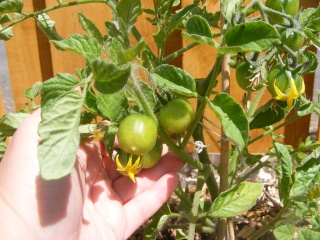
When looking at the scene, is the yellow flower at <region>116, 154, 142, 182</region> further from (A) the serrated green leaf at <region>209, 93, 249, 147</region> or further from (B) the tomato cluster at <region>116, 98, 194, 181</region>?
(A) the serrated green leaf at <region>209, 93, 249, 147</region>

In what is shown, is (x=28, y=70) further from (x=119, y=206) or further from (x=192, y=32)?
(x=192, y=32)

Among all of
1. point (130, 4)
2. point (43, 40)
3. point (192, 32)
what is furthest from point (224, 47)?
point (43, 40)

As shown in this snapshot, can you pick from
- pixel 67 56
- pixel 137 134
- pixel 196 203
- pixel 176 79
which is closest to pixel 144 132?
pixel 137 134

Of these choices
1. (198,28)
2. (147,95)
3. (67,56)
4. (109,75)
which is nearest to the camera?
(109,75)

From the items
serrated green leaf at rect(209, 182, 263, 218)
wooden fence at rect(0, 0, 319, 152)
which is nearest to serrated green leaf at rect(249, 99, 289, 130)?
serrated green leaf at rect(209, 182, 263, 218)

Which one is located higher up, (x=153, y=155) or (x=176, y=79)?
(x=176, y=79)

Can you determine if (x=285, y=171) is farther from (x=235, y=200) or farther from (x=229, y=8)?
(x=229, y=8)

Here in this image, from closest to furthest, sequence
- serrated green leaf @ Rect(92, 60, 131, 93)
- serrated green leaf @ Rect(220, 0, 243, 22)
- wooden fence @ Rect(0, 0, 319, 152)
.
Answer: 1. serrated green leaf @ Rect(92, 60, 131, 93)
2. serrated green leaf @ Rect(220, 0, 243, 22)
3. wooden fence @ Rect(0, 0, 319, 152)
